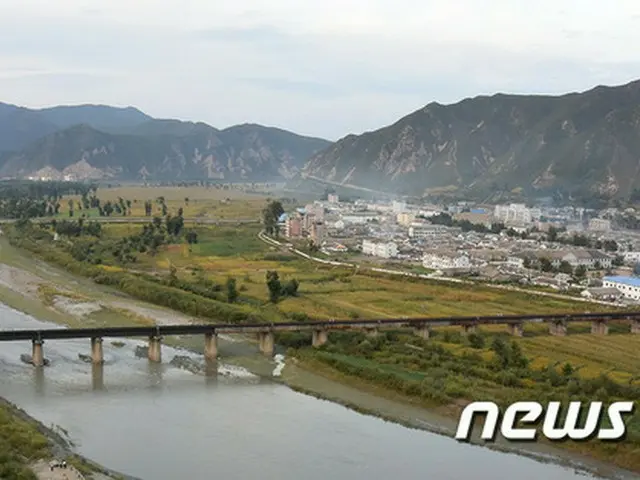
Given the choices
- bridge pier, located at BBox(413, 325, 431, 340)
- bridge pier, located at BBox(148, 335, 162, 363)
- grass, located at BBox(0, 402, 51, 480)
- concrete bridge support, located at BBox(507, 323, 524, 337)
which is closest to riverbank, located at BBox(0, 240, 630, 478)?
bridge pier, located at BBox(148, 335, 162, 363)

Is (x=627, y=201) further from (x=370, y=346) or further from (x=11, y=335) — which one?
(x=11, y=335)

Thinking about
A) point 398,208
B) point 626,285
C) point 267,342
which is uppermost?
point 398,208

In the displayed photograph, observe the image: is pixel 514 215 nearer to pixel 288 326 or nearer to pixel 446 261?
pixel 446 261

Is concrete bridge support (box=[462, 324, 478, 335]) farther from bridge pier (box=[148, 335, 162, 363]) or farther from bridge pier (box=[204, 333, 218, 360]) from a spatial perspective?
bridge pier (box=[148, 335, 162, 363])

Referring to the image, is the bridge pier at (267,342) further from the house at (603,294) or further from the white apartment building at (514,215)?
the white apartment building at (514,215)

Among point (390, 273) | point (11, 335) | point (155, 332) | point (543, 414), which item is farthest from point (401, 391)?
point (390, 273)

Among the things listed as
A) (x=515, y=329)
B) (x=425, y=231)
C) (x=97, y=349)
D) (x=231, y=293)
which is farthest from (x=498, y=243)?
(x=97, y=349)

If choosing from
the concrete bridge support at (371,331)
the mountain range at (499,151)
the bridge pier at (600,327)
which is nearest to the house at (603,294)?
the bridge pier at (600,327)
